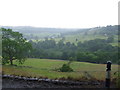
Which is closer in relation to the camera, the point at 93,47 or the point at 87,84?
the point at 87,84

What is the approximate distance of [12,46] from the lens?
1372cm

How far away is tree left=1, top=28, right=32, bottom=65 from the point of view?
13227mm

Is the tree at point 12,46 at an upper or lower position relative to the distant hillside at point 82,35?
lower

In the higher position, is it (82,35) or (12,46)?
(82,35)

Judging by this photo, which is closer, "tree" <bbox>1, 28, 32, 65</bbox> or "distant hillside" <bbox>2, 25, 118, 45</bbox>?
"tree" <bbox>1, 28, 32, 65</bbox>

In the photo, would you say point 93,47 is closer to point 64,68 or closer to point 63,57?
point 63,57

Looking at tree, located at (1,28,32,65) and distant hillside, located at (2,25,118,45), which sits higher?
distant hillside, located at (2,25,118,45)

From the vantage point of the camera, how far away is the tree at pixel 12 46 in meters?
13.2

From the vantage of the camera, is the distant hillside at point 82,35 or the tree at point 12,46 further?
the distant hillside at point 82,35

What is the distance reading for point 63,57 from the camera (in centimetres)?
3912

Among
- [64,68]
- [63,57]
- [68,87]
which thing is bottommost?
[63,57]

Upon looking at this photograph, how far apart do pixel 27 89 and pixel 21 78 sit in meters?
0.64

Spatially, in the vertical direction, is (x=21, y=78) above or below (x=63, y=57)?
above

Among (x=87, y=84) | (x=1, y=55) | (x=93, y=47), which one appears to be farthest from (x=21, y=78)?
(x=93, y=47)
